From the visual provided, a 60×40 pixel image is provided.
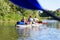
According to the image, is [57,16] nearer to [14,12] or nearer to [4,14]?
[4,14]

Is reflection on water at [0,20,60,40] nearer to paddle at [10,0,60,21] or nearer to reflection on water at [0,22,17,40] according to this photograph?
reflection on water at [0,22,17,40]

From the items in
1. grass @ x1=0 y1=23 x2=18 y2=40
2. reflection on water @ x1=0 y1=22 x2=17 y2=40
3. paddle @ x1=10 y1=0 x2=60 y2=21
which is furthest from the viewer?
reflection on water @ x1=0 y1=22 x2=17 y2=40

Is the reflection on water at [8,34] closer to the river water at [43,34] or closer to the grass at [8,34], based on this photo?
the grass at [8,34]

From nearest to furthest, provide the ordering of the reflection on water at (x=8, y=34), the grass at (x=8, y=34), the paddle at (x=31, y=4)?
the paddle at (x=31, y=4) < the grass at (x=8, y=34) < the reflection on water at (x=8, y=34)

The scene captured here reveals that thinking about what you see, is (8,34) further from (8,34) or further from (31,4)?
(31,4)

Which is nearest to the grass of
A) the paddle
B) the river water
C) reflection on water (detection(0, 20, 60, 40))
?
reflection on water (detection(0, 20, 60, 40))

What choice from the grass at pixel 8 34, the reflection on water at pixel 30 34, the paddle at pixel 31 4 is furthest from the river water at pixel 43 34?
the paddle at pixel 31 4

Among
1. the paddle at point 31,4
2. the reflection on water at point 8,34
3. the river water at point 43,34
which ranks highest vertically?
the paddle at point 31,4

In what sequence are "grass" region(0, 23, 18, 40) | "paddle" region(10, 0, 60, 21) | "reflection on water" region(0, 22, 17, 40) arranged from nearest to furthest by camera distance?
"paddle" region(10, 0, 60, 21), "grass" region(0, 23, 18, 40), "reflection on water" region(0, 22, 17, 40)

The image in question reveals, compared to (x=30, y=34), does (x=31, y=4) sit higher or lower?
higher

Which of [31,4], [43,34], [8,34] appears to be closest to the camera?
[31,4]

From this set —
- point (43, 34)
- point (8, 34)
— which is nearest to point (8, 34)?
point (8, 34)

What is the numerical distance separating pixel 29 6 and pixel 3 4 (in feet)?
113

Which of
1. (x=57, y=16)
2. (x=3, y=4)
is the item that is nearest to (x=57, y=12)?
(x=57, y=16)
